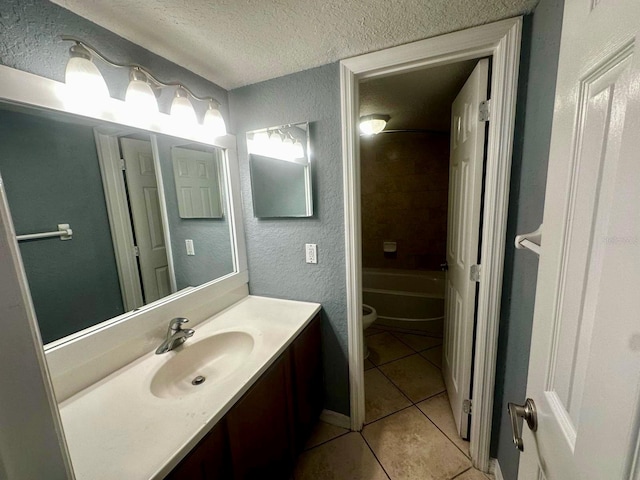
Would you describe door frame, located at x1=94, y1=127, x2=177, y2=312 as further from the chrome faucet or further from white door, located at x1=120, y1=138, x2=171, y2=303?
the chrome faucet

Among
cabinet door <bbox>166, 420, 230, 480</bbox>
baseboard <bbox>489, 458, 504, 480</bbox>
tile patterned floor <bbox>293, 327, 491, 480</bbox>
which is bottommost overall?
tile patterned floor <bbox>293, 327, 491, 480</bbox>

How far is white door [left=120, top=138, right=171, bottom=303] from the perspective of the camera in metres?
1.07

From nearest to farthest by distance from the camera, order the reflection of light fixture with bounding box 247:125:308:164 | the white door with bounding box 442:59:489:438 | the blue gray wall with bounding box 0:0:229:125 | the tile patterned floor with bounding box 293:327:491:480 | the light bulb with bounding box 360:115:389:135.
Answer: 1. the blue gray wall with bounding box 0:0:229:125
2. the white door with bounding box 442:59:489:438
3. the tile patterned floor with bounding box 293:327:491:480
4. the reflection of light fixture with bounding box 247:125:308:164
5. the light bulb with bounding box 360:115:389:135

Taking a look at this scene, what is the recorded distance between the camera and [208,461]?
74 centimetres

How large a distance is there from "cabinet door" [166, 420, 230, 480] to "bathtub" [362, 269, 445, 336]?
2200 millimetres

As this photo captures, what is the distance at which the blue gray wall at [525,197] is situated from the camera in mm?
854

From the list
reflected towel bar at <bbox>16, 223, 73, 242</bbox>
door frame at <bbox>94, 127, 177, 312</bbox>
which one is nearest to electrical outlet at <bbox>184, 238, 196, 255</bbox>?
door frame at <bbox>94, 127, 177, 312</bbox>

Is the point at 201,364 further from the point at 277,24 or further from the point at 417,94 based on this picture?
the point at 417,94

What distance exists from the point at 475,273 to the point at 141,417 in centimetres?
145

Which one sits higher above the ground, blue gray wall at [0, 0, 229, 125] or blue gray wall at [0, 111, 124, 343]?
blue gray wall at [0, 0, 229, 125]

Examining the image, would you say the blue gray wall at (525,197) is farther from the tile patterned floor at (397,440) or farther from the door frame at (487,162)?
the tile patterned floor at (397,440)

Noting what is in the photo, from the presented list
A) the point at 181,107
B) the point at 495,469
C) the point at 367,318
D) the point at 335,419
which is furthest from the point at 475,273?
the point at 181,107

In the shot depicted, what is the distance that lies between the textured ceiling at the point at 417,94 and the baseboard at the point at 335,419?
6.75 feet

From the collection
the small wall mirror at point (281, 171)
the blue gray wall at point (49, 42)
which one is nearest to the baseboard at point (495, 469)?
the small wall mirror at point (281, 171)
